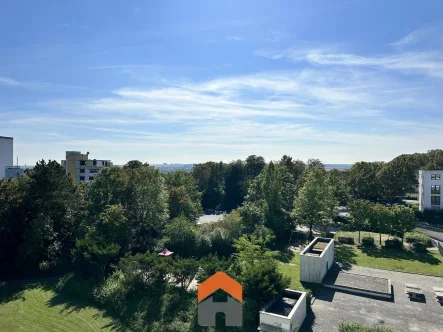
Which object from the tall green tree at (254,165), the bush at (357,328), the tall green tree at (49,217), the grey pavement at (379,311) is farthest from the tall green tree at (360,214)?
the tall green tree at (254,165)

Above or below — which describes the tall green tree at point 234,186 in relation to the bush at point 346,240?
above

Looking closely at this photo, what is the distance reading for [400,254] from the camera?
27688 millimetres

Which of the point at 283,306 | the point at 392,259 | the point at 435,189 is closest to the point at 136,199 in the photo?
the point at 283,306

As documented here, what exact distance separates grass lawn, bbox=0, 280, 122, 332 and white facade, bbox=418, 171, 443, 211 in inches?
1806

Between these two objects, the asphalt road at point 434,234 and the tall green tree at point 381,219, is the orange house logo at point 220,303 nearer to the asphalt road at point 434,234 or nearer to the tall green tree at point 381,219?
the tall green tree at point 381,219

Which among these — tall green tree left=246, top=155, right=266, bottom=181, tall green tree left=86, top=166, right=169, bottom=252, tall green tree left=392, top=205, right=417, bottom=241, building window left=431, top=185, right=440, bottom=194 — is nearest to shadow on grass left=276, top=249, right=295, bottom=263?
tall green tree left=392, top=205, right=417, bottom=241

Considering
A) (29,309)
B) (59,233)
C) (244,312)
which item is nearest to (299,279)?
(244,312)

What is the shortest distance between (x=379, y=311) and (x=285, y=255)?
11.1 m

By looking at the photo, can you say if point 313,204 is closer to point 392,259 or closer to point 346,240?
point 346,240

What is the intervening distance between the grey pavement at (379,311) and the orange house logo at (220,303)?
3.46 meters

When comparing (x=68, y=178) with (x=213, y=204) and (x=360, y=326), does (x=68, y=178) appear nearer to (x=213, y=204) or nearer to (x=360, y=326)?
(x=360, y=326)

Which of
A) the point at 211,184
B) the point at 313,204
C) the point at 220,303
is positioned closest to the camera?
the point at 220,303

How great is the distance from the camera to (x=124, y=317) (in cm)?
1695

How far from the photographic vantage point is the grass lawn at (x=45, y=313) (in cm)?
1623
